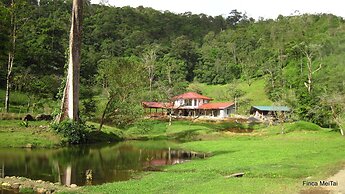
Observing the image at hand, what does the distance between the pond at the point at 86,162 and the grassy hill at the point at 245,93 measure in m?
55.5

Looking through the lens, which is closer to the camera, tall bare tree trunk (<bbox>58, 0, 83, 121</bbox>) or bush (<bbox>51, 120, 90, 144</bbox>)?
bush (<bbox>51, 120, 90, 144</bbox>)

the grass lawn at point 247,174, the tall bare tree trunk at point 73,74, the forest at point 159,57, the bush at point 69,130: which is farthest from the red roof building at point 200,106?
the grass lawn at point 247,174

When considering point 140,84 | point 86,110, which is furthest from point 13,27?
point 140,84

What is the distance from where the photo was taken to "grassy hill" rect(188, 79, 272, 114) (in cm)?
9106

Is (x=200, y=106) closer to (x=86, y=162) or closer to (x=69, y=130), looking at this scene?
(x=69, y=130)

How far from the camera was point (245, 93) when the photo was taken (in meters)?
98.6

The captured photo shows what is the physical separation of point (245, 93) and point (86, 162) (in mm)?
76283

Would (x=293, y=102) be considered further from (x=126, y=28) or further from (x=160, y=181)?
(x=126, y=28)

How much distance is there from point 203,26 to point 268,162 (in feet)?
502

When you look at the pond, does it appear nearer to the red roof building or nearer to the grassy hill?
the red roof building

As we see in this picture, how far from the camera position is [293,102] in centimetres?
6419

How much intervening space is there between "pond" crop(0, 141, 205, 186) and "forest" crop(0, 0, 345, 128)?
13433 mm

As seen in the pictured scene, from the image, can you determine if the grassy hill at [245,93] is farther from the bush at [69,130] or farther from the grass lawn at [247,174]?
the grass lawn at [247,174]

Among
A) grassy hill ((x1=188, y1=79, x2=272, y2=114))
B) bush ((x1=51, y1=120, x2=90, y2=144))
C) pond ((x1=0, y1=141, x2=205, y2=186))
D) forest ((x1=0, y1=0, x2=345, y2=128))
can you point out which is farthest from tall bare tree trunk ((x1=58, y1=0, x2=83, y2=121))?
grassy hill ((x1=188, y1=79, x2=272, y2=114))
